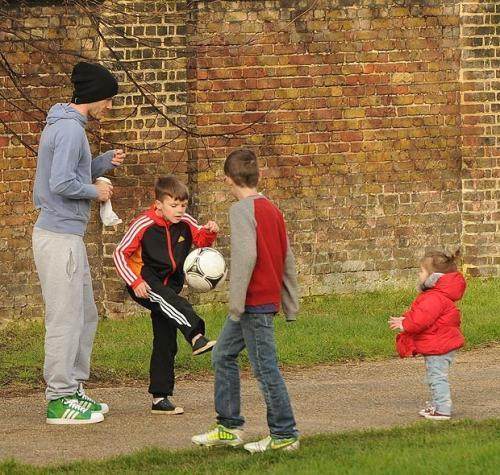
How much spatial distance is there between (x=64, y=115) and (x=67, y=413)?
5.71 feet

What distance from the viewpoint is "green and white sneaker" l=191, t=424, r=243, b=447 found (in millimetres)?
7465

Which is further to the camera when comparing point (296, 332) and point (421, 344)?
point (296, 332)

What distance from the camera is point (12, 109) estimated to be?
1181 cm

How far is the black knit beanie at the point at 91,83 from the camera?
8.28 m

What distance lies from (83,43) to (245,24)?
61.2 inches

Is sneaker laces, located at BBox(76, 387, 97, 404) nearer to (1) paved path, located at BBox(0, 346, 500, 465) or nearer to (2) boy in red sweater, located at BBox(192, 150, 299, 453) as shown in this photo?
(1) paved path, located at BBox(0, 346, 500, 465)

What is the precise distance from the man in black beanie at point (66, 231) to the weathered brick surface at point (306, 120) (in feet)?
11.0

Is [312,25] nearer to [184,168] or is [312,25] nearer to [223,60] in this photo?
[223,60]

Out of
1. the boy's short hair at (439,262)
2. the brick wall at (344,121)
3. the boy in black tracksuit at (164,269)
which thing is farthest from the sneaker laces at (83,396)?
the brick wall at (344,121)

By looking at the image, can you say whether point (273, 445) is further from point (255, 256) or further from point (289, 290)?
point (255, 256)

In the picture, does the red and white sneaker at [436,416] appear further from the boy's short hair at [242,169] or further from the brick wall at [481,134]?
the brick wall at [481,134]

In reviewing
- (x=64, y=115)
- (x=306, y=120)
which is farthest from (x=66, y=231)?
(x=306, y=120)

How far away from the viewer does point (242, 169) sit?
7238 millimetres

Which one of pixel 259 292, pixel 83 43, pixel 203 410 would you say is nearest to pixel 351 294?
pixel 83 43
